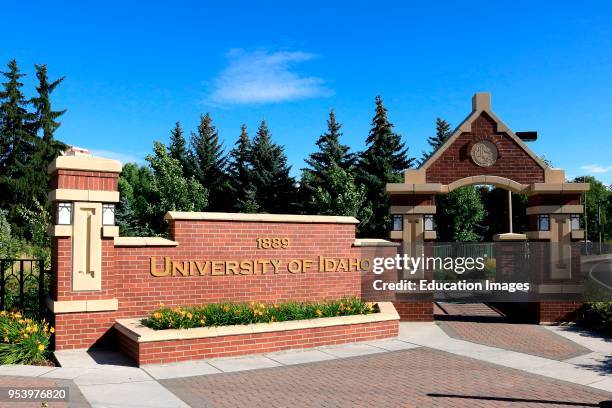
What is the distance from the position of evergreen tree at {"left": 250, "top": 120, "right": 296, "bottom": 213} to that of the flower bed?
98.5ft

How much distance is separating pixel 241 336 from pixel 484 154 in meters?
8.49

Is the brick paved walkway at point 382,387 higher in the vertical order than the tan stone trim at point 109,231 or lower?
lower

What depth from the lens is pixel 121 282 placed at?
10250mm

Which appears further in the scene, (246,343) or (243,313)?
(243,313)

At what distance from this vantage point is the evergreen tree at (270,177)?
4122 centimetres

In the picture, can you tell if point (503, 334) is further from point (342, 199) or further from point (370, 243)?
point (342, 199)

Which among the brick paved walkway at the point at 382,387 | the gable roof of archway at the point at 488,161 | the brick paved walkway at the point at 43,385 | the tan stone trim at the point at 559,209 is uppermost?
the gable roof of archway at the point at 488,161

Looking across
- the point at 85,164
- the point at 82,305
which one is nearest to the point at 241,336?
the point at 82,305

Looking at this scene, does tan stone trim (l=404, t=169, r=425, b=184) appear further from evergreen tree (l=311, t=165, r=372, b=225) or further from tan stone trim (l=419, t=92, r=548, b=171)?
evergreen tree (l=311, t=165, r=372, b=225)

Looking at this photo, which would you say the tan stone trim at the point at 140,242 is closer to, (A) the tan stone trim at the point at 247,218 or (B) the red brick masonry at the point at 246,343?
(A) the tan stone trim at the point at 247,218

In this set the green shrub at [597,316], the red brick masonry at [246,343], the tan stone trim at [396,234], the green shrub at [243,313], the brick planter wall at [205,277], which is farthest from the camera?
the tan stone trim at [396,234]

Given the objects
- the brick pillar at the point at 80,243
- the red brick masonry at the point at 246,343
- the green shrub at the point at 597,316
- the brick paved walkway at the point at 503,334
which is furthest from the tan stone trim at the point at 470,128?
the brick pillar at the point at 80,243

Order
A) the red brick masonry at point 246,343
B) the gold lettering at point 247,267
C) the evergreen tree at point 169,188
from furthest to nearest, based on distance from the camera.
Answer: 1. the evergreen tree at point 169,188
2. the gold lettering at point 247,267
3. the red brick masonry at point 246,343

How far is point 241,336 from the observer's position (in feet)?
31.9
